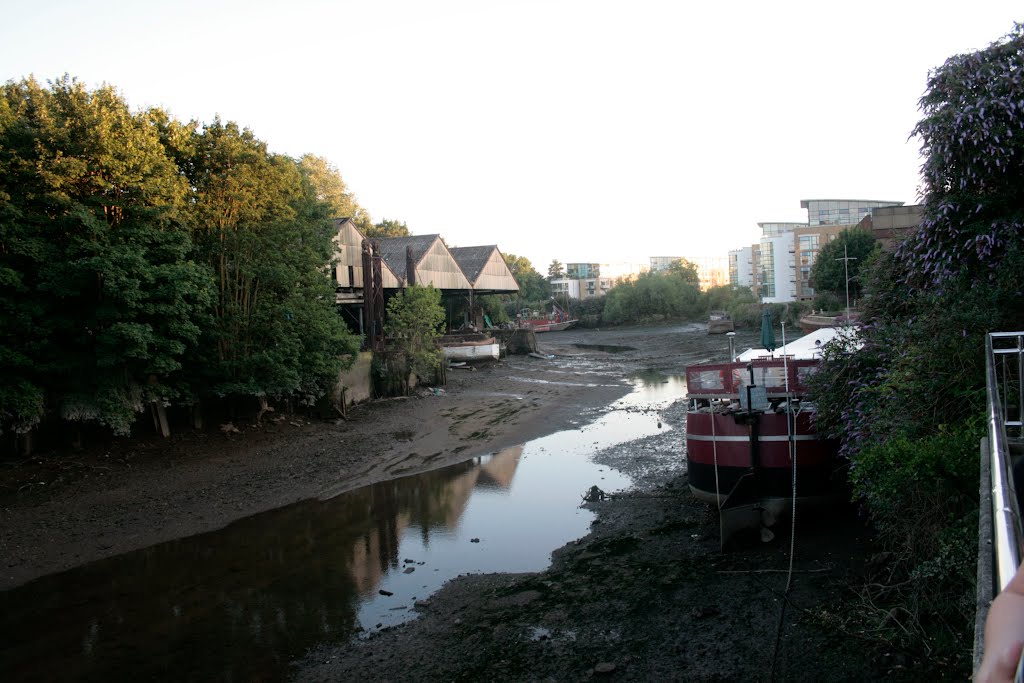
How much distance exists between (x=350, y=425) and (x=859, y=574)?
1694 cm

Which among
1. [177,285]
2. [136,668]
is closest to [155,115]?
[177,285]

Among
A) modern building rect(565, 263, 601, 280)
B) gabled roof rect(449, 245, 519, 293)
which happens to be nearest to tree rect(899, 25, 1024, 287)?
gabled roof rect(449, 245, 519, 293)

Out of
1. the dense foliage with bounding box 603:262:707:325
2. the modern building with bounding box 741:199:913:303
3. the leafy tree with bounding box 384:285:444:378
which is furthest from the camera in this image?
the dense foliage with bounding box 603:262:707:325

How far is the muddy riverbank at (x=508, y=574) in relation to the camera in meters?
7.87

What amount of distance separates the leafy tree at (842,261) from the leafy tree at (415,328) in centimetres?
3113

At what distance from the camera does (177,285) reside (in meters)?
16.0

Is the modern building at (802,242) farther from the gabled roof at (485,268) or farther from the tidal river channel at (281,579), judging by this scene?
the tidal river channel at (281,579)

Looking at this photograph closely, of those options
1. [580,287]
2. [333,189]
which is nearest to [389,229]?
[333,189]

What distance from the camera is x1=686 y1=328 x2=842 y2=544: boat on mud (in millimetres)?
11844

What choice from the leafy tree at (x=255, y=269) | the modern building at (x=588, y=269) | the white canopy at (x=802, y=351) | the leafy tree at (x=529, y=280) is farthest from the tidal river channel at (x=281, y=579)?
the modern building at (x=588, y=269)

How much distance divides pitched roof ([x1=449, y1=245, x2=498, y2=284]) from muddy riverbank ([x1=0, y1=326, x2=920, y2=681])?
72.9 feet

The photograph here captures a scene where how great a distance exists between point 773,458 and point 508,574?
15.4ft

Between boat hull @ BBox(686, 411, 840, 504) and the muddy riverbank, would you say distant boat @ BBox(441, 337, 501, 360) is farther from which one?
boat hull @ BBox(686, 411, 840, 504)

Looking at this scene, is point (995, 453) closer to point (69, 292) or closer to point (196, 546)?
point (196, 546)
